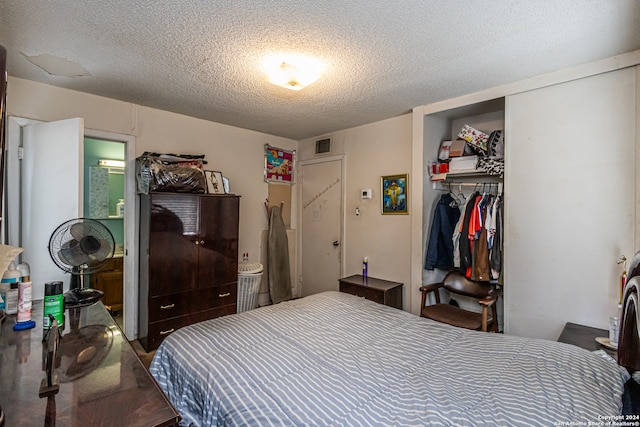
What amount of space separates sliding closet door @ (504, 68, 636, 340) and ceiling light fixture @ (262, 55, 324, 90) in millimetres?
1672

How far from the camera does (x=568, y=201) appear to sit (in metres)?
2.22

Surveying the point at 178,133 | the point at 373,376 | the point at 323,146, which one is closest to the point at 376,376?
the point at 373,376

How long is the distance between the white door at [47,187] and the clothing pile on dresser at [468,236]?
3149 millimetres

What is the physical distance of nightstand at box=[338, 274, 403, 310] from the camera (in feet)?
10.2

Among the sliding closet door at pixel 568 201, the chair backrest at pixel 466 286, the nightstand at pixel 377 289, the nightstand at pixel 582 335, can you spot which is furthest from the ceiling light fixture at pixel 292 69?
the nightstand at pixel 582 335

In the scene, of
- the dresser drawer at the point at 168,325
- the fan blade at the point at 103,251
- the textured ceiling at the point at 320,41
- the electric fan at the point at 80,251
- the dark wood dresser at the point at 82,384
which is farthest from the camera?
the dresser drawer at the point at 168,325

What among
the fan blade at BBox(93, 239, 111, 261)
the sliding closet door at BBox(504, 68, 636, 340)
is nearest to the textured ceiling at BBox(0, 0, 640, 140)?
the sliding closet door at BBox(504, 68, 636, 340)

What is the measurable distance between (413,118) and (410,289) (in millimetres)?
1824

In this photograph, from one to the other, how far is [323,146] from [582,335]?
10.8ft

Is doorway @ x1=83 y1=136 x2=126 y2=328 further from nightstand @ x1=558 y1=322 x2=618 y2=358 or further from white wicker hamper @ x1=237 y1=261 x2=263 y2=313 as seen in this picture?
nightstand @ x1=558 y1=322 x2=618 y2=358

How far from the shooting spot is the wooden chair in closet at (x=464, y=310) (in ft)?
8.00

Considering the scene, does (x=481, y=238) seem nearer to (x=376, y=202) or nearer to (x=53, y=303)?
(x=376, y=202)

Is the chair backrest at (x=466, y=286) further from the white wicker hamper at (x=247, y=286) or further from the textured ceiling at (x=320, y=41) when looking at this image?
the white wicker hamper at (x=247, y=286)

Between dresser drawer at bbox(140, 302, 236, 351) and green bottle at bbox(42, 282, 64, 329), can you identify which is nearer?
green bottle at bbox(42, 282, 64, 329)
